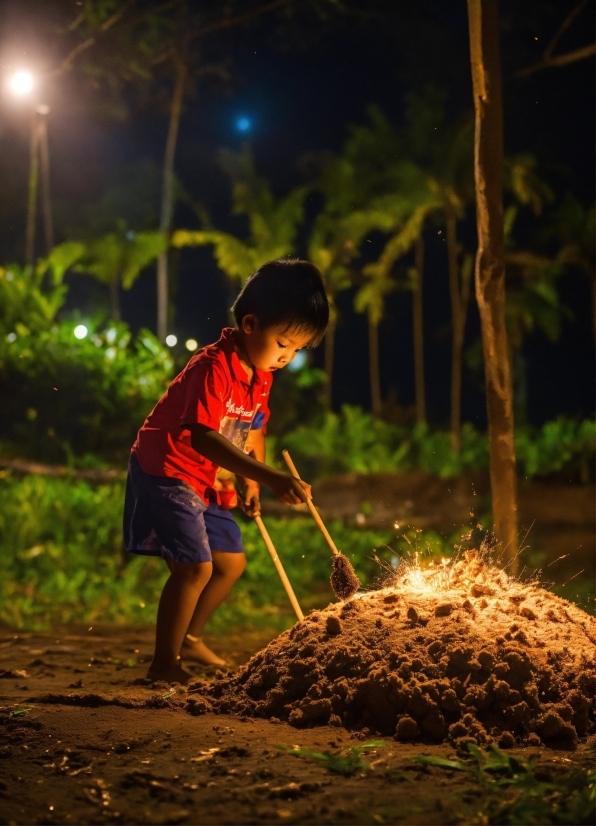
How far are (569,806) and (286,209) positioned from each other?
21.7m

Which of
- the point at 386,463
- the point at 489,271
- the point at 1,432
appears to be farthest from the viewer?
the point at 386,463

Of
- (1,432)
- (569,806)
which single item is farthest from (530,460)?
(569,806)

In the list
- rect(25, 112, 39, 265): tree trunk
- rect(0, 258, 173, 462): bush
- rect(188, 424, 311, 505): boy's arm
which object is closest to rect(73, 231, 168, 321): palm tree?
rect(25, 112, 39, 265): tree trunk

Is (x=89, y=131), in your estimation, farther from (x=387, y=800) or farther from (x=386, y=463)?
(x=387, y=800)

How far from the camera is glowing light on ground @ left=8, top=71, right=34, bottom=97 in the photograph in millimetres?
8547

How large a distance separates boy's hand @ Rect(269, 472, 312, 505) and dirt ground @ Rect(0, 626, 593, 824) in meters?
0.84

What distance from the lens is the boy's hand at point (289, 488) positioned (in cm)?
379

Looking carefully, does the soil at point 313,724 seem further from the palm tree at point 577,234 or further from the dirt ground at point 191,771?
the palm tree at point 577,234

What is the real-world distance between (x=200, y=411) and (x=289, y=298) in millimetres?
608

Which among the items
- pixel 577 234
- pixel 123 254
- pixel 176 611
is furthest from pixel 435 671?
pixel 123 254

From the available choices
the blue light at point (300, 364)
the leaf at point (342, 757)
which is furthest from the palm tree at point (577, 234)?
the leaf at point (342, 757)

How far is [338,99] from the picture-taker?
42562 mm

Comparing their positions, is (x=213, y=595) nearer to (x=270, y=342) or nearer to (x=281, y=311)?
(x=270, y=342)

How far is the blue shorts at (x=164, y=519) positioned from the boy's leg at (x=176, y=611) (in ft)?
0.17
